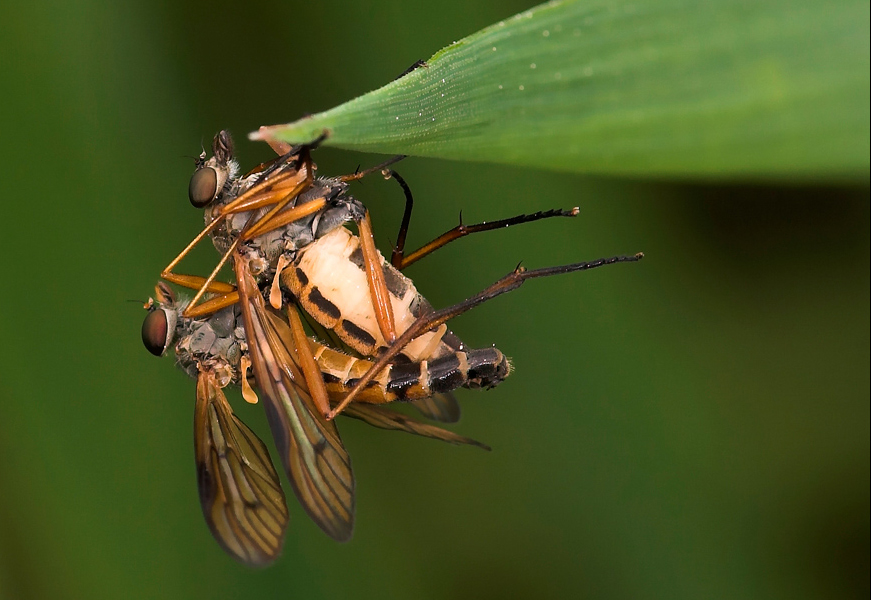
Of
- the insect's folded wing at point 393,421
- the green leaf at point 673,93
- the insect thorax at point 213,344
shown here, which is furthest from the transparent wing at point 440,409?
the green leaf at point 673,93

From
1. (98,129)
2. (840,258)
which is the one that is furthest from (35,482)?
(840,258)

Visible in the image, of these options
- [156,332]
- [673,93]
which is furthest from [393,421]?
[673,93]

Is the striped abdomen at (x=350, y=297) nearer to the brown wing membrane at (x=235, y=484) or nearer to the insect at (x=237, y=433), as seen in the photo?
the insect at (x=237, y=433)

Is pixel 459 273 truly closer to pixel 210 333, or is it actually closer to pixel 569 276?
pixel 569 276

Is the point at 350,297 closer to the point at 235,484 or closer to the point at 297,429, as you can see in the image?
the point at 297,429

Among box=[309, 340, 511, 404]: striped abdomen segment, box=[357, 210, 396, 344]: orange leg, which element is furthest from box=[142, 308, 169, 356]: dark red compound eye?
box=[357, 210, 396, 344]: orange leg

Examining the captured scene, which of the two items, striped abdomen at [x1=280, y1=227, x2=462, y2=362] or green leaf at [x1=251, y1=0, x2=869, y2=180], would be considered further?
striped abdomen at [x1=280, y1=227, x2=462, y2=362]

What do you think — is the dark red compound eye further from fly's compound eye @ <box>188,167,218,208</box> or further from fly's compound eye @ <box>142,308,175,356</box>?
fly's compound eye @ <box>188,167,218,208</box>
